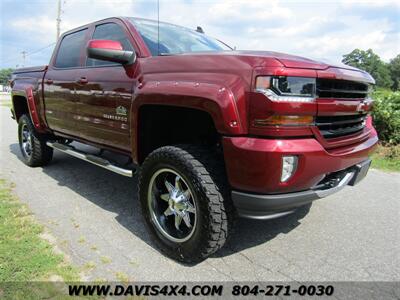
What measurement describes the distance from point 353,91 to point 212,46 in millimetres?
1912

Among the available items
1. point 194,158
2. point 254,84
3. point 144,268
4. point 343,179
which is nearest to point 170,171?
point 194,158

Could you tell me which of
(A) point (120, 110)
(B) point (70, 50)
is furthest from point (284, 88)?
(B) point (70, 50)

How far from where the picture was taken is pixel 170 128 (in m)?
3.28

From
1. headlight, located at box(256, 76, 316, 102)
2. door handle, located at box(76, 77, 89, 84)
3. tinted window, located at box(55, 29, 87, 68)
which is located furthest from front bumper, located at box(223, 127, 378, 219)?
tinted window, located at box(55, 29, 87, 68)

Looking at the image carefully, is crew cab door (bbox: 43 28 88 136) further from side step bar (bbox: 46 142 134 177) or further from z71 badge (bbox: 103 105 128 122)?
z71 badge (bbox: 103 105 128 122)

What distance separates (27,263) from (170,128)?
1.62m

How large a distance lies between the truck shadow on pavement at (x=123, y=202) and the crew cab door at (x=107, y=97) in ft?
2.37

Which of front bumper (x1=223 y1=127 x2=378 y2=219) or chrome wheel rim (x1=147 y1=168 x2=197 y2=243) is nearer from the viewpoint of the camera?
front bumper (x1=223 y1=127 x2=378 y2=219)

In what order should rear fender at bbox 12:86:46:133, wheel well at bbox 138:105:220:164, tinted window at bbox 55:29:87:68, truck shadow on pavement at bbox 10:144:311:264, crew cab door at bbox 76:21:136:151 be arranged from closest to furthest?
wheel well at bbox 138:105:220:164, truck shadow on pavement at bbox 10:144:311:264, crew cab door at bbox 76:21:136:151, tinted window at bbox 55:29:87:68, rear fender at bbox 12:86:46:133

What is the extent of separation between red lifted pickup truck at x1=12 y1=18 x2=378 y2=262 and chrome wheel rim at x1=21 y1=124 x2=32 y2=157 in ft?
7.39

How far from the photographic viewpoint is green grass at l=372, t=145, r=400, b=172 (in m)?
5.90

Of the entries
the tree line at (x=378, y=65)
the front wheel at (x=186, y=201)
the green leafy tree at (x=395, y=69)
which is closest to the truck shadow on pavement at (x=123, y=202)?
the front wheel at (x=186, y=201)

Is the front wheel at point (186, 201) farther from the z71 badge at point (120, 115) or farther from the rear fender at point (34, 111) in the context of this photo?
the rear fender at point (34, 111)

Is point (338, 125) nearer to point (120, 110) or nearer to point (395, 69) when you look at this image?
point (120, 110)
